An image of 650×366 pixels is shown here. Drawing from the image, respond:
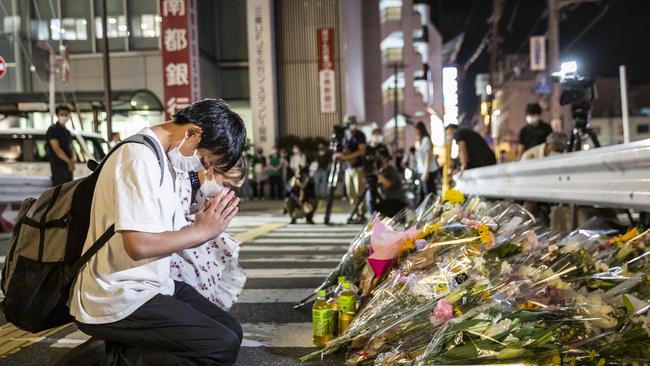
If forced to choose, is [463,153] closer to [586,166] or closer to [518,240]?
[586,166]

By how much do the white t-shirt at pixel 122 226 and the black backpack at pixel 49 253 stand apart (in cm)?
5

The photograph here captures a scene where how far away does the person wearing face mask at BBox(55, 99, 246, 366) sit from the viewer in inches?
91.4

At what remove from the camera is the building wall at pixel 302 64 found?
81.8ft

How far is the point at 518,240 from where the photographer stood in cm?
337

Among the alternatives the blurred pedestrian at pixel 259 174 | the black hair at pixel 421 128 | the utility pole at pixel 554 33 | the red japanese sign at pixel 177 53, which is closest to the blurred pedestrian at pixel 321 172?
the blurred pedestrian at pixel 259 174

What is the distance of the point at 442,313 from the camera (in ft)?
8.63

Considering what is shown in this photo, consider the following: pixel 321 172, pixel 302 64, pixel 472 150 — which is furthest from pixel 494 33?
pixel 472 150

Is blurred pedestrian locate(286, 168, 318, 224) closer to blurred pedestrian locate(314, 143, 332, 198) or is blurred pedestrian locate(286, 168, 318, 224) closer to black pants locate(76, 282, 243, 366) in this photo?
blurred pedestrian locate(314, 143, 332, 198)

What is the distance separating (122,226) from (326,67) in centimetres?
2196

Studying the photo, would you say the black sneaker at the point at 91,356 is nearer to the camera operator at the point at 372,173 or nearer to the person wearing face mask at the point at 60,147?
the camera operator at the point at 372,173

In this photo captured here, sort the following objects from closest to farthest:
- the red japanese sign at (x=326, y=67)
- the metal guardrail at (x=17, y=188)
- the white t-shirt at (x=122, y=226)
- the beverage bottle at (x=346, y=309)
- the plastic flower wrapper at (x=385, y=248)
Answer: the white t-shirt at (x=122, y=226) → the beverage bottle at (x=346, y=309) → the plastic flower wrapper at (x=385, y=248) → the metal guardrail at (x=17, y=188) → the red japanese sign at (x=326, y=67)

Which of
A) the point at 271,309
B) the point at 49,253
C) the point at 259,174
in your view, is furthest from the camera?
the point at 259,174

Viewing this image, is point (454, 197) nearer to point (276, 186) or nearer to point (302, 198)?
point (302, 198)

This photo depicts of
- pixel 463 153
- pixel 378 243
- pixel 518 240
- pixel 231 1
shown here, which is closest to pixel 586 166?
pixel 518 240
